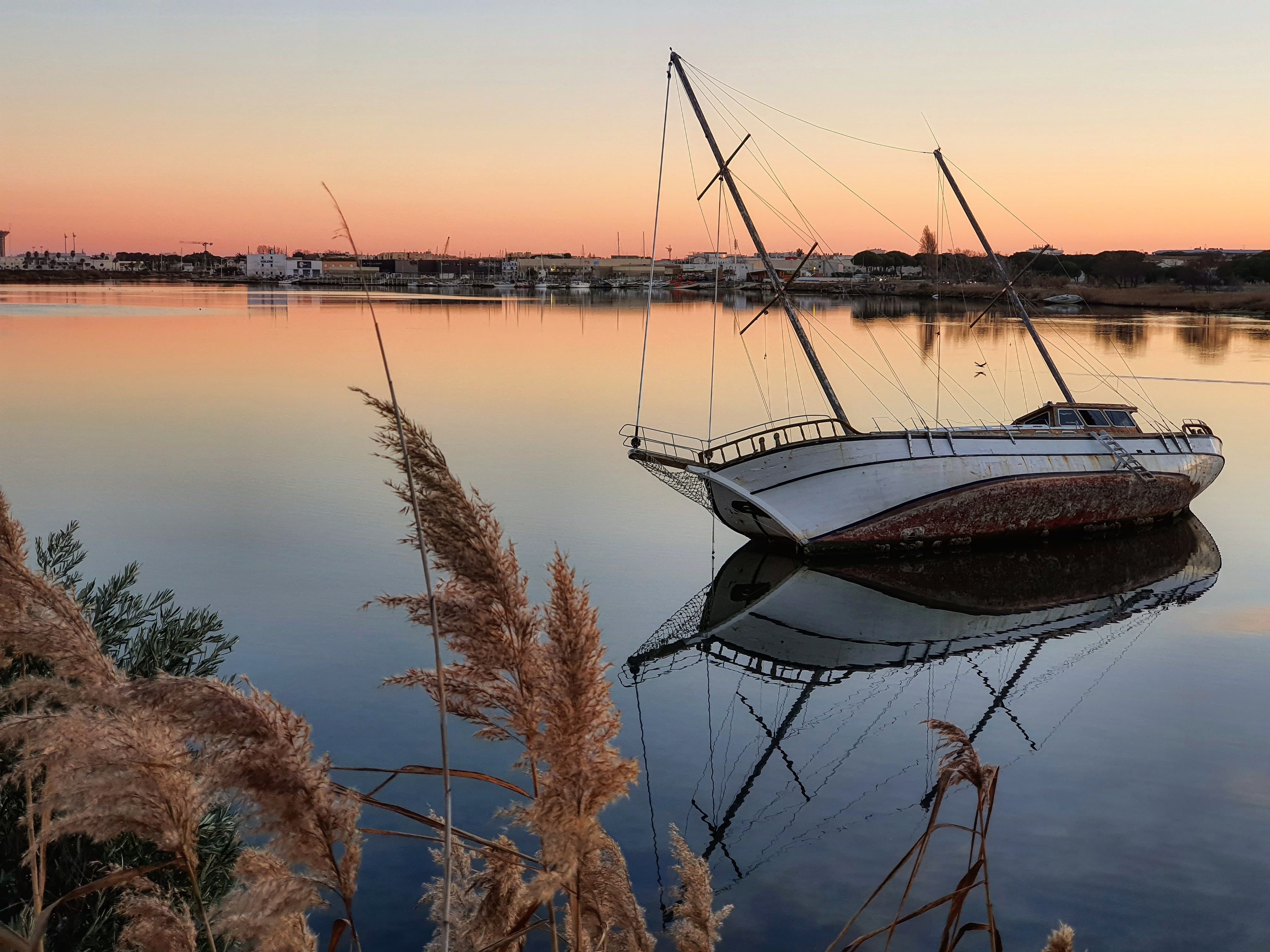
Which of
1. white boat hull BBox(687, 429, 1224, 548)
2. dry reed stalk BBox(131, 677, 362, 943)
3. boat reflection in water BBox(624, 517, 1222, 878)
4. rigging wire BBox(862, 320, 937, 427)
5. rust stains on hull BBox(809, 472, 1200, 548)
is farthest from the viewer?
rigging wire BBox(862, 320, 937, 427)

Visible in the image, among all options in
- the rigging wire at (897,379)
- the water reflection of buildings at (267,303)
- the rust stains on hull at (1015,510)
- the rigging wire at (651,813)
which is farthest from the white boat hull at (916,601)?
the water reflection of buildings at (267,303)

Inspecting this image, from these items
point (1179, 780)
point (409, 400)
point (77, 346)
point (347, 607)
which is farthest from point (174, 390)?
point (1179, 780)

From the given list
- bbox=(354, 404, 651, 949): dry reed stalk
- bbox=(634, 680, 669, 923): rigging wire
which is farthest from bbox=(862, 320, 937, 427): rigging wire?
bbox=(354, 404, 651, 949): dry reed stalk

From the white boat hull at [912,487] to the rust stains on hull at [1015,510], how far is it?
0.09 feet

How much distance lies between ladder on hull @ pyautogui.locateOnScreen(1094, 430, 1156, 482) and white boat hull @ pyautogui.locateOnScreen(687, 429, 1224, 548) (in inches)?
4.5

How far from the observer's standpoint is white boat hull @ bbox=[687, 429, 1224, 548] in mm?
20453

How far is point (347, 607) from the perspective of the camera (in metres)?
17.2

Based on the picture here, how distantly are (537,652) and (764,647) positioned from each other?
1445 cm

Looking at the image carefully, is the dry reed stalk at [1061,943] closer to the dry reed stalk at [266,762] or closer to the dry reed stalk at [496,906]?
the dry reed stalk at [496,906]

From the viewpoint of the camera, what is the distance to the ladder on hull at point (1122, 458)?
75.8ft

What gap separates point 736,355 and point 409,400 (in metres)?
29.8

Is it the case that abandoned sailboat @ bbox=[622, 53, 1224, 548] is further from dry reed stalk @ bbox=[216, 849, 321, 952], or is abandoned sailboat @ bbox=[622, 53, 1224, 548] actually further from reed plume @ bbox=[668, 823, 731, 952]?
dry reed stalk @ bbox=[216, 849, 321, 952]

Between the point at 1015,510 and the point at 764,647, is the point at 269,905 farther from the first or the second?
the point at 1015,510

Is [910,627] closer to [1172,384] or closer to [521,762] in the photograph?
[521,762]
